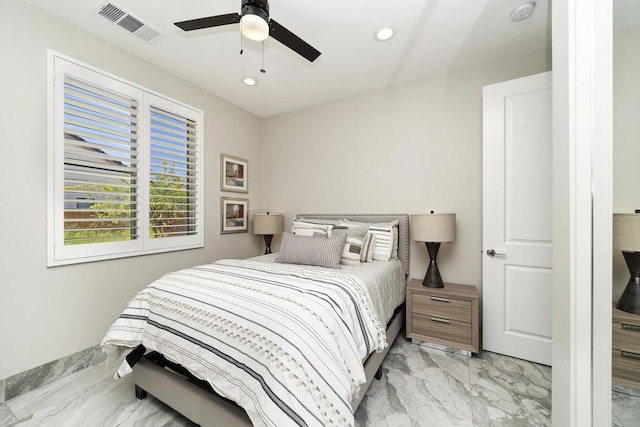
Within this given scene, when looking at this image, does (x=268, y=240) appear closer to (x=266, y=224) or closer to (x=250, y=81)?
(x=266, y=224)

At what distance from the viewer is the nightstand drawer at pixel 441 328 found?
7.15 feet

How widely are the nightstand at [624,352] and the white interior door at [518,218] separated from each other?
2.61ft

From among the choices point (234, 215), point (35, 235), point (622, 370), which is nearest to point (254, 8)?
point (35, 235)

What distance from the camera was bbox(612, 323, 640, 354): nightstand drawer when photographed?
107 centimetres

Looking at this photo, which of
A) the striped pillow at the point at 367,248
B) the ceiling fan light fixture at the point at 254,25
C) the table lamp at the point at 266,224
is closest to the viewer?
the ceiling fan light fixture at the point at 254,25

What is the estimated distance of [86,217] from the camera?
2.11 m

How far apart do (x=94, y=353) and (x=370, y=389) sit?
2337 millimetres

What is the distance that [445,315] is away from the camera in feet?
7.39

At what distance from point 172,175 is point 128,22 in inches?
52.8

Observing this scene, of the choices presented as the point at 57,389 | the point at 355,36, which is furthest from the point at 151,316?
the point at 355,36

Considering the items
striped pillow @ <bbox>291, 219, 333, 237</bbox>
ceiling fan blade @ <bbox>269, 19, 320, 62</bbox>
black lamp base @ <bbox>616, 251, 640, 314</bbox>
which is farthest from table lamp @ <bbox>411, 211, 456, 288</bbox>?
ceiling fan blade @ <bbox>269, 19, 320, 62</bbox>

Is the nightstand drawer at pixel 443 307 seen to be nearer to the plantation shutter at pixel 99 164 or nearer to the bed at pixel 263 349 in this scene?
the bed at pixel 263 349

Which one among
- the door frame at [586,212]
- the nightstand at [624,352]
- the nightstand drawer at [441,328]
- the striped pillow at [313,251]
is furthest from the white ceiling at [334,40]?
the nightstand drawer at [441,328]

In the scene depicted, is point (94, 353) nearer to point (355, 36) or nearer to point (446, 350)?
point (446, 350)
